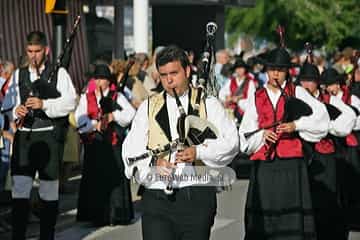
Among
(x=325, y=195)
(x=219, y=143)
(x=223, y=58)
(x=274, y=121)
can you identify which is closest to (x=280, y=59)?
(x=274, y=121)

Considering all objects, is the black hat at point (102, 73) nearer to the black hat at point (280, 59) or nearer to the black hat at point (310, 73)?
the black hat at point (310, 73)

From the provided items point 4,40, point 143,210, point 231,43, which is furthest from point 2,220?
point 231,43

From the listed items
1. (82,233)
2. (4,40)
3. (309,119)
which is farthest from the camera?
(4,40)

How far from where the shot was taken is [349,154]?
455 inches

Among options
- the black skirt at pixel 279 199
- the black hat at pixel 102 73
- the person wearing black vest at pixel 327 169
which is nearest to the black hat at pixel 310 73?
the person wearing black vest at pixel 327 169

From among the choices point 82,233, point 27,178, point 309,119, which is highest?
point 309,119

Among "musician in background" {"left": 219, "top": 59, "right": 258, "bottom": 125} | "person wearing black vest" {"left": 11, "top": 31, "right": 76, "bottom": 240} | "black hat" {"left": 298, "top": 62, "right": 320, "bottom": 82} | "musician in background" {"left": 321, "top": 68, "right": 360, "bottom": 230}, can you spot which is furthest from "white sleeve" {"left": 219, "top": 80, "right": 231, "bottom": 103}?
"person wearing black vest" {"left": 11, "top": 31, "right": 76, "bottom": 240}

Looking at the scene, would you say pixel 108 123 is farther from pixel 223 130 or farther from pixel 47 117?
pixel 223 130

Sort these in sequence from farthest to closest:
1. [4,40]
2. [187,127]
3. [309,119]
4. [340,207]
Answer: [4,40], [340,207], [309,119], [187,127]

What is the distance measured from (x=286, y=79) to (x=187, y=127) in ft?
7.50

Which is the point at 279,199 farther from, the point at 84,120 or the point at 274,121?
the point at 84,120

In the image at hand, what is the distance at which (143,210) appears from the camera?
21.9 feet

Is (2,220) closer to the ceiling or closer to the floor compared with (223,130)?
closer to the floor

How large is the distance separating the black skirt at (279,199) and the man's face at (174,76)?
2.16m
